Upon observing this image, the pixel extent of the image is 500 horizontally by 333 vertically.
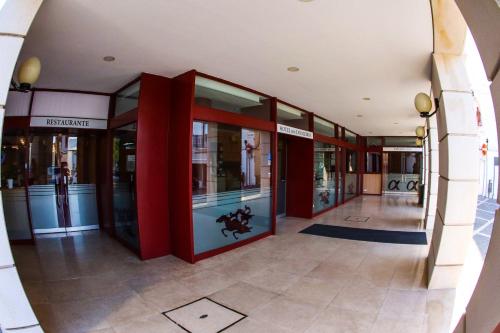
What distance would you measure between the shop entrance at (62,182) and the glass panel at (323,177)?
5.83 m

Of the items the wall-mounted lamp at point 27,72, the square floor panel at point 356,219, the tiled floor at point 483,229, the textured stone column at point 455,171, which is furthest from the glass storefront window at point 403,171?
the wall-mounted lamp at point 27,72

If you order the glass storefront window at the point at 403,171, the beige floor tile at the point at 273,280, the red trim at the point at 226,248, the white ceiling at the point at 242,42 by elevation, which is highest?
the white ceiling at the point at 242,42

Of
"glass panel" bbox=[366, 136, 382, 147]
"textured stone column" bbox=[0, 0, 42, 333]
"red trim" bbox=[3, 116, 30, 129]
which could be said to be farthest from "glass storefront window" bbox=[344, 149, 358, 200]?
"textured stone column" bbox=[0, 0, 42, 333]

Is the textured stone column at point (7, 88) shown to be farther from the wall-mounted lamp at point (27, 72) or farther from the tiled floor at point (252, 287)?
the wall-mounted lamp at point (27, 72)

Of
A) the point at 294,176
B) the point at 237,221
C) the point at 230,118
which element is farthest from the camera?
the point at 294,176

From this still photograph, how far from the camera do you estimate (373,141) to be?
14.2 meters

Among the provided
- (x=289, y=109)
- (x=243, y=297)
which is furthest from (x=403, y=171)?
(x=243, y=297)

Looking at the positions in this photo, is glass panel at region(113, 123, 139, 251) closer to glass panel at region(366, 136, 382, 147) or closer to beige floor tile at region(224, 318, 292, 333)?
beige floor tile at region(224, 318, 292, 333)

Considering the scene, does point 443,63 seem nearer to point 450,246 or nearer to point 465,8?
point 450,246

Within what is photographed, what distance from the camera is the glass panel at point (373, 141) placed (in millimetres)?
14125

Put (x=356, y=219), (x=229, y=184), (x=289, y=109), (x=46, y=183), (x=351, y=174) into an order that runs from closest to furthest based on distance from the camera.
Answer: (x=229, y=184), (x=46, y=183), (x=289, y=109), (x=356, y=219), (x=351, y=174)

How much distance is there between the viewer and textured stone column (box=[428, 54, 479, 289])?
300cm

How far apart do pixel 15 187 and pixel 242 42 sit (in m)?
5.13

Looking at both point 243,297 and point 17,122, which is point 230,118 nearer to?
point 243,297
